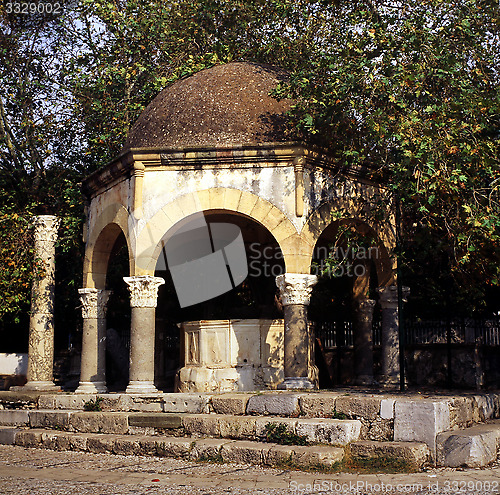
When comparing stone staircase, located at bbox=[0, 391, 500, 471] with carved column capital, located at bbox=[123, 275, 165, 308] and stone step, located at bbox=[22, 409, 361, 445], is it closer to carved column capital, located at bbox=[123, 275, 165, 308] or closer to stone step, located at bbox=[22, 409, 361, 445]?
stone step, located at bbox=[22, 409, 361, 445]

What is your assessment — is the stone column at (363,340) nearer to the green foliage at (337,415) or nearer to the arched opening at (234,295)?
the arched opening at (234,295)

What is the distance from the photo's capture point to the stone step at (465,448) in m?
7.46

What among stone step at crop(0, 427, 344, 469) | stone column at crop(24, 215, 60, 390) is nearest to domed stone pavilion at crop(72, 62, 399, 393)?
Answer: stone column at crop(24, 215, 60, 390)

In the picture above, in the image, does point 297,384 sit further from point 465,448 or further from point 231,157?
point 231,157

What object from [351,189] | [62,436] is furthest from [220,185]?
[62,436]

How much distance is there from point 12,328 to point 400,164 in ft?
41.6

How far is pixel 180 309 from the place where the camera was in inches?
631

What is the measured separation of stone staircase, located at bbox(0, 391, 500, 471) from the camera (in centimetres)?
764

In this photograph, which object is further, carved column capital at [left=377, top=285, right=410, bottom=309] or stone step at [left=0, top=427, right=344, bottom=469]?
carved column capital at [left=377, top=285, right=410, bottom=309]

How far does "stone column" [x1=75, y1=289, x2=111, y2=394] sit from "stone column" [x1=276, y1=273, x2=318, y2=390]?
3663 mm

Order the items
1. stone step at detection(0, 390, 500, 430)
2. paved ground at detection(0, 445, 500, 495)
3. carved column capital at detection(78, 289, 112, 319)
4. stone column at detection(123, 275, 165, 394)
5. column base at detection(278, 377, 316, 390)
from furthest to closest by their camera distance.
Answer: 1. carved column capital at detection(78, 289, 112, 319)
2. stone column at detection(123, 275, 165, 394)
3. column base at detection(278, 377, 316, 390)
4. stone step at detection(0, 390, 500, 430)
5. paved ground at detection(0, 445, 500, 495)

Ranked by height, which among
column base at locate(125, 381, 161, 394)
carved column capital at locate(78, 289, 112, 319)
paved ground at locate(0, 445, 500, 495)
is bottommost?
paved ground at locate(0, 445, 500, 495)

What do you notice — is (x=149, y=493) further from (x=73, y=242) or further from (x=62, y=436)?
(x=73, y=242)

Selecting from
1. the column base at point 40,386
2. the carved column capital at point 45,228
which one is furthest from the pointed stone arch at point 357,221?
the column base at point 40,386
